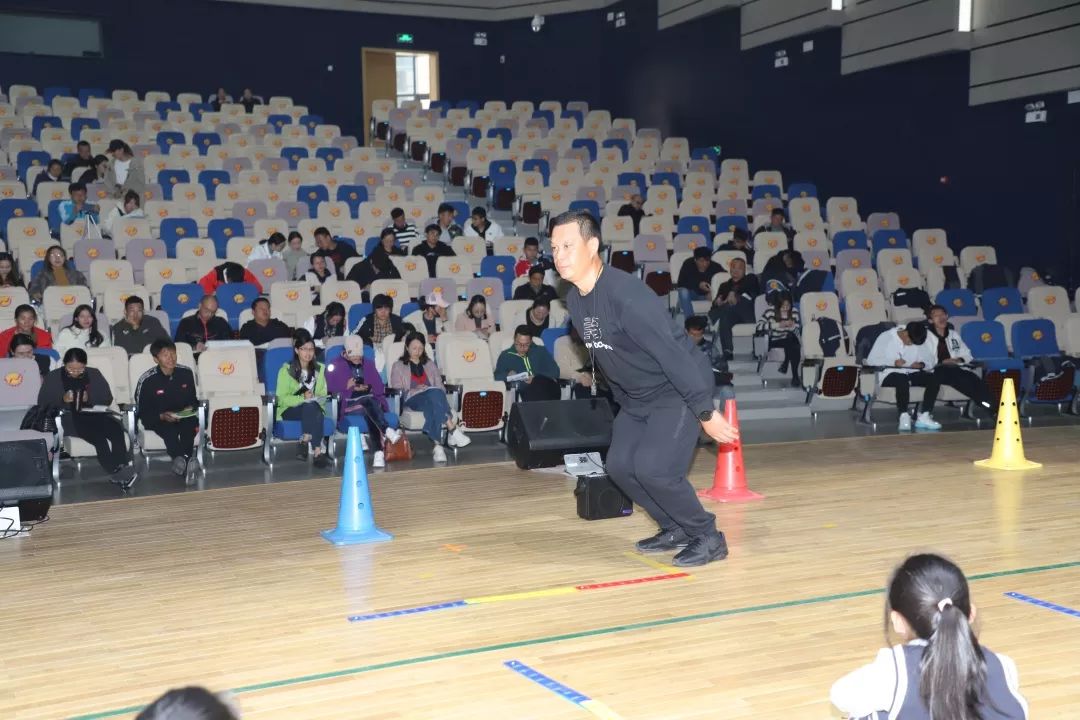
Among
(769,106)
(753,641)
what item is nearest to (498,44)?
(769,106)

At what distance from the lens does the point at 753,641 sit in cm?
489

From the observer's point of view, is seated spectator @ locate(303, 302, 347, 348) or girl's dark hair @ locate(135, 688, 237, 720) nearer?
girl's dark hair @ locate(135, 688, 237, 720)

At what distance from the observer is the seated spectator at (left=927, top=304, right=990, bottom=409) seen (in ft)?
36.9

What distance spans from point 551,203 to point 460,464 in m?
7.34

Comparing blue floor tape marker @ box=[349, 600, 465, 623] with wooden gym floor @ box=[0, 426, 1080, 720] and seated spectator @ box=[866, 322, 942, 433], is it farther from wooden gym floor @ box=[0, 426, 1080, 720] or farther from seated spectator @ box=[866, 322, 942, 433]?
seated spectator @ box=[866, 322, 942, 433]

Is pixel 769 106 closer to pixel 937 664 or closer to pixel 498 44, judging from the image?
pixel 498 44

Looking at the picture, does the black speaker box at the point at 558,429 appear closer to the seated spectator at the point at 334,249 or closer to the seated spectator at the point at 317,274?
the seated spectator at the point at 317,274

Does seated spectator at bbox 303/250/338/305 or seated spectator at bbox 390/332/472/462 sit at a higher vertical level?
seated spectator at bbox 303/250/338/305

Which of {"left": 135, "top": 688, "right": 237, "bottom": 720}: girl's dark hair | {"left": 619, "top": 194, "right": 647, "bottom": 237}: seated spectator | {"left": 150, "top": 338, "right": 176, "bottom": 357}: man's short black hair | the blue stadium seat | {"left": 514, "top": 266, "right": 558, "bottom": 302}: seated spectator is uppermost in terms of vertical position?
{"left": 619, "top": 194, "right": 647, "bottom": 237}: seated spectator

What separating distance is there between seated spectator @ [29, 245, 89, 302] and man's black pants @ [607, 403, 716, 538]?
7665mm

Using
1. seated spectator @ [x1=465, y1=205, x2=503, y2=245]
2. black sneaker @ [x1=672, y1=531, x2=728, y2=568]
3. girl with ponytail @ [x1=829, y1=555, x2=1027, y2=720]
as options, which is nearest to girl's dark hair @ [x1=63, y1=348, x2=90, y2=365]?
black sneaker @ [x1=672, y1=531, x2=728, y2=568]

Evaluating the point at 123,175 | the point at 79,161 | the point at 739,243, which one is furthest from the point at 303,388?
the point at 79,161

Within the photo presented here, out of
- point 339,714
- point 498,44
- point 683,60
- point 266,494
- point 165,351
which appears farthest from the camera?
point 498,44

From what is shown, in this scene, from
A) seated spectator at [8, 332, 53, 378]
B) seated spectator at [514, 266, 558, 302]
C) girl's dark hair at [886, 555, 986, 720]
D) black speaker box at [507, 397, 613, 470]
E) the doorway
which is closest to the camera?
girl's dark hair at [886, 555, 986, 720]
